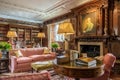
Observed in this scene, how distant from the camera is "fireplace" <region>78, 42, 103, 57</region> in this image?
4.69 m

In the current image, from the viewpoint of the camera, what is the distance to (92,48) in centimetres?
512

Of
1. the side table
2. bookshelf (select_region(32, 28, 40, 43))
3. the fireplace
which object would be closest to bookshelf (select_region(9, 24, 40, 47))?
bookshelf (select_region(32, 28, 40, 43))

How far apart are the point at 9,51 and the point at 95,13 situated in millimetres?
A: 3605

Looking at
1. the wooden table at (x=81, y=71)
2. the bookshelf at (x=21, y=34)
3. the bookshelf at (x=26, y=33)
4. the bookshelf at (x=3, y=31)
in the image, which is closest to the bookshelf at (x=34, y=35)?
the bookshelf at (x=26, y=33)

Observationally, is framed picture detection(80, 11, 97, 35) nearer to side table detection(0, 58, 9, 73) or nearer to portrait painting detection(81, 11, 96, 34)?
portrait painting detection(81, 11, 96, 34)

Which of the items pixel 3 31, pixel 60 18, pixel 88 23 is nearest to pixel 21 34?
pixel 3 31

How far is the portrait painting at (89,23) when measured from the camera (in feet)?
16.1

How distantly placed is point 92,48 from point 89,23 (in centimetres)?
104

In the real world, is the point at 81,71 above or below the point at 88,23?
below

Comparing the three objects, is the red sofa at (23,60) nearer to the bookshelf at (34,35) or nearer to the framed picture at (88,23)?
the framed picture at (88,23)

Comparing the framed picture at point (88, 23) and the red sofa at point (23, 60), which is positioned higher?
the framed picture at point (88, 23)

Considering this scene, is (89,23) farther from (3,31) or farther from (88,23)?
(3,31)

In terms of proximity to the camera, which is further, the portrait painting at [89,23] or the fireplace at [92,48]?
the portrait painting at [89,23]

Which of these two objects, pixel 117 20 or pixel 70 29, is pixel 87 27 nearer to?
pixel 117 20
